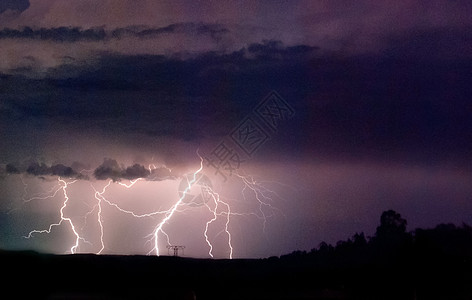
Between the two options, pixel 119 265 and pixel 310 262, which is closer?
pixel 119 265

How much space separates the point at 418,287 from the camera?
2283cm

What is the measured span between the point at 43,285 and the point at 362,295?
8895 millimetres

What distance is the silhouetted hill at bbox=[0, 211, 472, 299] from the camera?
59.8 ft

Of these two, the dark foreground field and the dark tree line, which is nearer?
the dark foreground field

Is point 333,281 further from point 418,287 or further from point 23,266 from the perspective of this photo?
point 23,266

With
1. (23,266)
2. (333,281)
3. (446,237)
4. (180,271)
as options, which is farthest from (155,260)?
(446,237)

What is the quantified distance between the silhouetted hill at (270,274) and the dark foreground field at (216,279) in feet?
0.09

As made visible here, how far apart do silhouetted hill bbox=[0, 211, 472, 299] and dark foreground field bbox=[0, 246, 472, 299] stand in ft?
0.09

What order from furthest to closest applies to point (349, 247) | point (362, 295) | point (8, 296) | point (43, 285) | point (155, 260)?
point (349, 247)
point (155, 260)
point (362, 295)
point (43, 285)
point (8, 296)

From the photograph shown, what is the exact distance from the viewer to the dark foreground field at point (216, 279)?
17703 mm

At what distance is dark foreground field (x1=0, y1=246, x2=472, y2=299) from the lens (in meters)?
17.7

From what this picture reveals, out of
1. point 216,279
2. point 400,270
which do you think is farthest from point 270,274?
point 400,270

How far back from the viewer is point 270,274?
98.3 ft

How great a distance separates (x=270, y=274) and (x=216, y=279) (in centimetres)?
343
